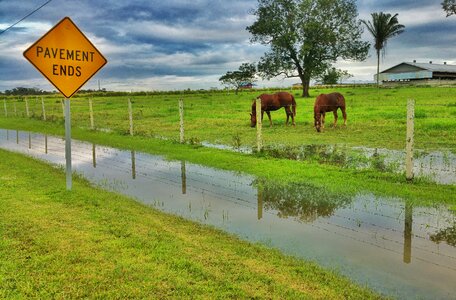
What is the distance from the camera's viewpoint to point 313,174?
964cm

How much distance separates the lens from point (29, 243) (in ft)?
17.8

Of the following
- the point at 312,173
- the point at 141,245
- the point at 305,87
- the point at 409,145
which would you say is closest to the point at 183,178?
the point at 312,173

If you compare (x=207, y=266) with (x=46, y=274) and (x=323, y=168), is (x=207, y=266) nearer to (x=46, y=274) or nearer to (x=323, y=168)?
(x=46, y=274)

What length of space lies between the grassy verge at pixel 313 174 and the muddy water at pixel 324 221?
0.42 m

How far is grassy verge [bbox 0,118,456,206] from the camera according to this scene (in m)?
7.90

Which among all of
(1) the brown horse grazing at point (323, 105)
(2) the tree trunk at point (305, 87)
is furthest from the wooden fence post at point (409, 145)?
(2) the tree trunk at point (305, 87)

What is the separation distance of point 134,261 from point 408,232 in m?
3.94

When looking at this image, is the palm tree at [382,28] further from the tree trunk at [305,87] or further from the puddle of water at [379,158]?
the puddle of water at [379,158]

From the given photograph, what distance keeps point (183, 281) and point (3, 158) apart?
1098 cm

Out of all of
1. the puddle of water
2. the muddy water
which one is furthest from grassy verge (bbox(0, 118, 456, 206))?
the puddle of water

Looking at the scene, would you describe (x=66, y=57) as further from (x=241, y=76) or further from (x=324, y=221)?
(x=241, y=76)

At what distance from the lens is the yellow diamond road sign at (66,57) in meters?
7.52

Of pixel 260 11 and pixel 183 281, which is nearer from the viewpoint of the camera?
pixel 183 281

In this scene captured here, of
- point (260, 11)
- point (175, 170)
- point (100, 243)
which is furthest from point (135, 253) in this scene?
point (260, 11)
